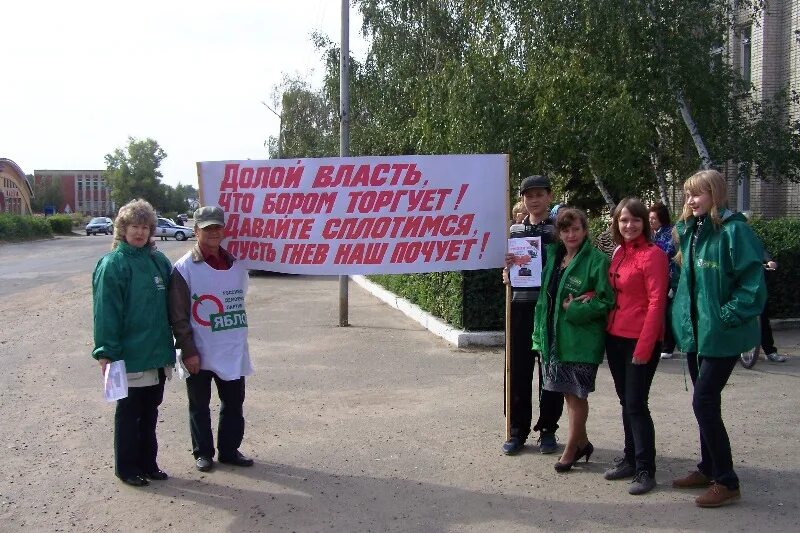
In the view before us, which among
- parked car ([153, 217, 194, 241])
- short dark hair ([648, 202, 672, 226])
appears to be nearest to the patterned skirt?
short dark hair ([648, 202, 672, 226])

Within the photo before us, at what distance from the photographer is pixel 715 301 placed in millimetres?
4391

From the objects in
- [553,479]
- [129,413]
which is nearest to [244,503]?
[129,413]

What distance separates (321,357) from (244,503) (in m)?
4.87

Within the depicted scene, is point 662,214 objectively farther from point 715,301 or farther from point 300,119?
point 300,119

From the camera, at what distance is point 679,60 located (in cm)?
1295

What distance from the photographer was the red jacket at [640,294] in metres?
4.62

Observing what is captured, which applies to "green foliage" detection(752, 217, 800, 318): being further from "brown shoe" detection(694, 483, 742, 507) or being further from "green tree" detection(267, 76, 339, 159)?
"green tree" detection(267, 76, 339, 159)

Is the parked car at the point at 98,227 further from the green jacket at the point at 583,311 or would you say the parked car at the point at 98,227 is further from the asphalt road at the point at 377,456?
the green jacket at the point at 583,311

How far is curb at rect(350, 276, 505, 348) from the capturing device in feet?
32.0

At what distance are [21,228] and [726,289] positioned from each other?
58969 mm

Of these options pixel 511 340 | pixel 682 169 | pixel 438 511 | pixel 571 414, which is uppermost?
pixel 682 169

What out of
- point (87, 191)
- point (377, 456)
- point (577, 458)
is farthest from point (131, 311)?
point (87, 191)

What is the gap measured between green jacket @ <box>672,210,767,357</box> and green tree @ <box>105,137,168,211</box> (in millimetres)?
101903

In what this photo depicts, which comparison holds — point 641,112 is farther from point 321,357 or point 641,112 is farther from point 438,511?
point 438,511
